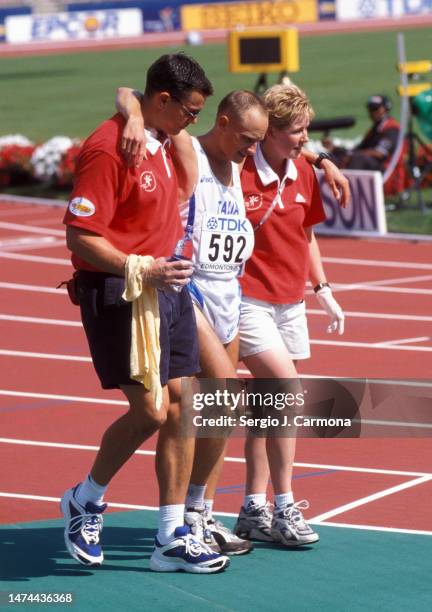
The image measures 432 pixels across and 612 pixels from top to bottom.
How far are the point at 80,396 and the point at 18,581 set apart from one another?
13.5ft

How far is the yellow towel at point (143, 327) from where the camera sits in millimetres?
6199

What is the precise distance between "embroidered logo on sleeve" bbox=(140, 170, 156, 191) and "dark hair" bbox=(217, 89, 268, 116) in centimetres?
54

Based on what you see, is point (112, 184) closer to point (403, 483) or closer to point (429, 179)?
point (403, 483)

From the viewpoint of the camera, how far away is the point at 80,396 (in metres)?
10.5

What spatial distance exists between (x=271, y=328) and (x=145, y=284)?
970mm

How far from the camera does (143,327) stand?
20.6 feet

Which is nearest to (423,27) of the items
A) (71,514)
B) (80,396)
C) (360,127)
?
(360,127)

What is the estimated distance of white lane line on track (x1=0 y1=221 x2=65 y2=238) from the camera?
19791mm

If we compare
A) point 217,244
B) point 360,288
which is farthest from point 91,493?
point 360,288

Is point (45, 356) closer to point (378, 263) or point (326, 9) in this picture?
point (378, 263)

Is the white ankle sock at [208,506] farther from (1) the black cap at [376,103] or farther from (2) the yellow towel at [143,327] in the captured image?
(1) the black cap at [376,103]

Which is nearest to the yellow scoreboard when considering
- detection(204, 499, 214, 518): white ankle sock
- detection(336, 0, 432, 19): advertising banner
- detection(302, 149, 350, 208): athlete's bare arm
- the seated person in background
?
the seated person in background

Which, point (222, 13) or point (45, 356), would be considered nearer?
point (45, 356)

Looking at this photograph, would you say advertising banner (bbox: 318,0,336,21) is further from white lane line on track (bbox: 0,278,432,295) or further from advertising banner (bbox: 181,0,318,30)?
white lane line on track (bbox: 0,278,432,295)
